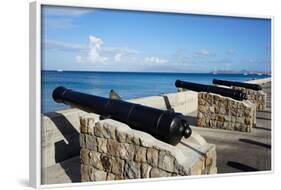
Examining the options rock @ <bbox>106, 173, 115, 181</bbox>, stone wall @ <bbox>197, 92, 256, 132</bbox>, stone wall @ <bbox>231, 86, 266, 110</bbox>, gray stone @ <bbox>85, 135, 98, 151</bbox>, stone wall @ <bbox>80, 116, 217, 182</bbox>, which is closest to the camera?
stone wall @ <bbox>80, 116, 217, 182</bbox>

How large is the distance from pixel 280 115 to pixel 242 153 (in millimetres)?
794

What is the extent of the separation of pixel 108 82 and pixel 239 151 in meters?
2.30

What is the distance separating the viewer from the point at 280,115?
6.52 m

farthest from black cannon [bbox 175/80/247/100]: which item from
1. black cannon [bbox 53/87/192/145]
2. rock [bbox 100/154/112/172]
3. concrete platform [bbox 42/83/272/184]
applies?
rock [bbox 100/154/112/172]

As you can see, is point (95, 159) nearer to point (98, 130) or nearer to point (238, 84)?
point (98, 130)

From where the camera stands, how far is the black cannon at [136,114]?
4.53 metres

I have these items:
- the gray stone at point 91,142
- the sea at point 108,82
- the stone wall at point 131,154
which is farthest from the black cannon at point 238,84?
the gray stone at point 91,142

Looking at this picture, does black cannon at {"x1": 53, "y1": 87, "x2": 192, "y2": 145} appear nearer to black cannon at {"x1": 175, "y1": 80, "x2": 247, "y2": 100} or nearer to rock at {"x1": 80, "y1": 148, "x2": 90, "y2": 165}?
rock at {"x1": 80, "y1": 148, "x2": 90, "y2": 165}

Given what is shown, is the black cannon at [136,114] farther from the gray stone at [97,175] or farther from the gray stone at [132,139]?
the gray stone at [97,175]

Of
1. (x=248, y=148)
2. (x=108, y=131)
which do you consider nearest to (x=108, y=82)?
(x=108, y=131)

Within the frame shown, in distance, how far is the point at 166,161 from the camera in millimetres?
4566

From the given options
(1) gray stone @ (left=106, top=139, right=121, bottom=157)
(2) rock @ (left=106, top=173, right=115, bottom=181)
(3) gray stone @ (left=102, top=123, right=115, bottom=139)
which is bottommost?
(2) rock @ (left=106, top=173, right=115, bottom=181)

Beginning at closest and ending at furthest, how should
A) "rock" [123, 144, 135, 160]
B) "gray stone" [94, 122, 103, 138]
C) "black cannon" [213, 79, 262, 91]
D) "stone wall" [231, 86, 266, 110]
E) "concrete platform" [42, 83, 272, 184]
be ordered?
"rock" [123, 144, 135, 160] < "gray stone" [94, 122, 103, 138] < "concrete platform" [42, 83, 272, 184] < "black cannon" [213, 79, 262, 91] < "stone wall" [231, 86, 266, 110]

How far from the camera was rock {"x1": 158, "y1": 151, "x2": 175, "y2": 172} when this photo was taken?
14.7 ft
